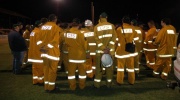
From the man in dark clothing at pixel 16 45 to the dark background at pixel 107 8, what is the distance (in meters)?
31.2

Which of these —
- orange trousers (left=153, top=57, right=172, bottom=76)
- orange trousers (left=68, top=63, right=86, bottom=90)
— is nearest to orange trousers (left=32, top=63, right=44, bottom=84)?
orange trousers (left=68, top=63, right=86, bottom=90)

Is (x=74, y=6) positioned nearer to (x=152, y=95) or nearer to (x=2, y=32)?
(x=2, y=32)

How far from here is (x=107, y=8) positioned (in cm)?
7088

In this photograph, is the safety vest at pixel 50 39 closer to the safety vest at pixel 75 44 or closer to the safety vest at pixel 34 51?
the safety vest at pixel 75 44

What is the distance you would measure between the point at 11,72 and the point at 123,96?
5590mm

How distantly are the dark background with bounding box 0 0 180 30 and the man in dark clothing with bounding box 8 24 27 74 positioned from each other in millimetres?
31165

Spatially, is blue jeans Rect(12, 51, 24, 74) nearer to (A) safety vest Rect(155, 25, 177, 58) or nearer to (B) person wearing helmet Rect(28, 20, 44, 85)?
(B) person wearing helmet Rect(28, 20, 44, 85)

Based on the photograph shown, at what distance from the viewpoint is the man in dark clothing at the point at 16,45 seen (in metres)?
9.09

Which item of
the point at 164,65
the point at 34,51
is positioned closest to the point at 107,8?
the point at 164,65

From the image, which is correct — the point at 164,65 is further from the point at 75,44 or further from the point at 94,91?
the point at 75,44

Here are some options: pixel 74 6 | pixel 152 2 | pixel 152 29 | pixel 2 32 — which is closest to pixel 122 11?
pixel 152 2

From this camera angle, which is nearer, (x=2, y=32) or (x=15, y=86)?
(x=15, y=86)

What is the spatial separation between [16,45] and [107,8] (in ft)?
209

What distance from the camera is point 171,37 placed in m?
7.59
